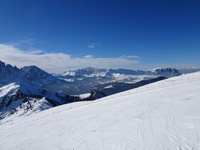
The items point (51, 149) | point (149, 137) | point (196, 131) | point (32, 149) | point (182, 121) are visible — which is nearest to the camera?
point (196, 131)

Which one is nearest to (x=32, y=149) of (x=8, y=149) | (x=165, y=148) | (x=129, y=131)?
(x=8, y=149)

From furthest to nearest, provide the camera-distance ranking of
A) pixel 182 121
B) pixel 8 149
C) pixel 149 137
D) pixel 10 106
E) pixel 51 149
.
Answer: pixel 10 106 < pixel 8 149 < pixel 51 149 < pixel 182 121 < pixel 149 137

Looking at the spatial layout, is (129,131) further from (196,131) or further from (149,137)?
(196,131)

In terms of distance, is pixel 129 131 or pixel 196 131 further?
pixel 129 131

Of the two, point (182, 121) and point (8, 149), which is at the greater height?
point (182, 121)

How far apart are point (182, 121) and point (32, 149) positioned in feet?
30.5

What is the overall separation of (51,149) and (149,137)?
5538 millimetres

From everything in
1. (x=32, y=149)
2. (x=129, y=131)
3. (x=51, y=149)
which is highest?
(x=129, y=131)

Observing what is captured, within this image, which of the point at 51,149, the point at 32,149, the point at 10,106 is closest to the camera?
the point at 51,149

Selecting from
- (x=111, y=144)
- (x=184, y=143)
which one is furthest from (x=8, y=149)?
(x=184, y=143)

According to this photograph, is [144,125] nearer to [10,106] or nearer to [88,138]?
[88,138]

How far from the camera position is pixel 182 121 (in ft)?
18.2

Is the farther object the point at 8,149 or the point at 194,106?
the point at 8,149

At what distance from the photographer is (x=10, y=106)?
119 meters
